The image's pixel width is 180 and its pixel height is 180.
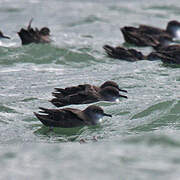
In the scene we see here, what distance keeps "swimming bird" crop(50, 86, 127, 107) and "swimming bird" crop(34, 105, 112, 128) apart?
126cm

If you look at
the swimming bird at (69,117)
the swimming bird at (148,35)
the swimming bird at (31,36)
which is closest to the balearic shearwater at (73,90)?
the swimming bird at (69,117)

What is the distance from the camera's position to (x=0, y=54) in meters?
21.2

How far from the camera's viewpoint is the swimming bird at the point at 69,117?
14477 mm

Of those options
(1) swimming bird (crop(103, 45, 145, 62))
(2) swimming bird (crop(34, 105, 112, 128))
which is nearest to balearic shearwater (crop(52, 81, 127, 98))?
(2) swimming bird (crop(34, 105, 112, 128))

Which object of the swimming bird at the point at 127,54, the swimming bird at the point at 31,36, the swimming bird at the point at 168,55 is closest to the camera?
the swimming bird at the point at 168,55

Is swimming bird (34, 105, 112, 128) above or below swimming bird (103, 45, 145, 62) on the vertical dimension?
above

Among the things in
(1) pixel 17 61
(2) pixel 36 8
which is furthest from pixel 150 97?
(2) pixel 36 8

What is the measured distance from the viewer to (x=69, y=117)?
1463cm

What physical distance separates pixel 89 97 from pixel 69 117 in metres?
2.04

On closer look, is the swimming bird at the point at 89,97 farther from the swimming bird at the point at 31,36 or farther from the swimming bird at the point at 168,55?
the swimming bird at the point at 31,36

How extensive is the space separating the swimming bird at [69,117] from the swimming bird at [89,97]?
126cm

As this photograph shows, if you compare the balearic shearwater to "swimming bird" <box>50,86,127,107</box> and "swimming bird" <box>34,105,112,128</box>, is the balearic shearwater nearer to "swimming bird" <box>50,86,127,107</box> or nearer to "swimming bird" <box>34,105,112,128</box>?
"swimming bird" <box>50,86,127,107</box>

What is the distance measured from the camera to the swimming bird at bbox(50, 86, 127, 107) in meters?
16.2

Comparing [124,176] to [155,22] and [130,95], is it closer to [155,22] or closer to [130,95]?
[130,95]
